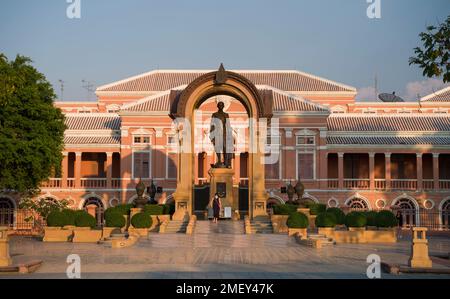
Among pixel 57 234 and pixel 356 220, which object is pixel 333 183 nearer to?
pixel 356 220

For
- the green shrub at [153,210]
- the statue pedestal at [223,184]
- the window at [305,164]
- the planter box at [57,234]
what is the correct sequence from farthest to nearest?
the window at [305,164] → the statue pedestal at [223,184] → the green shrub at [153,210] → the planter box at [57,234]

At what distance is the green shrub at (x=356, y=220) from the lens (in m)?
30.1

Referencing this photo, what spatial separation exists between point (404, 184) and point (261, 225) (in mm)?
31233

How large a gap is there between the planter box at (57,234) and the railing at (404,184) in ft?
114

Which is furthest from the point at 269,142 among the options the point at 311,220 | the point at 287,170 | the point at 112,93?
the point at 311,220

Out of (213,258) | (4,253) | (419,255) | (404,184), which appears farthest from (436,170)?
(4,253)

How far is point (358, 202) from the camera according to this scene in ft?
195

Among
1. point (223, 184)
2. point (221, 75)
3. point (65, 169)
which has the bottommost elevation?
point (223, 184)

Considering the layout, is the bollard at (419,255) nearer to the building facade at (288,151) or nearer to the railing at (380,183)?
the building facade at (288,151)

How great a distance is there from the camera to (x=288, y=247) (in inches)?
984

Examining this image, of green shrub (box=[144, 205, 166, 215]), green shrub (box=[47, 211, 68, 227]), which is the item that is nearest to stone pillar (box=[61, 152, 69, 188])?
green shrub (box=[47, 211, 68, 227])

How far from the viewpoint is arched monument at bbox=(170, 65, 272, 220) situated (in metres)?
32.7

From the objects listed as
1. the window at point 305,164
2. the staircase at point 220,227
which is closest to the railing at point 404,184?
the window at point 305,164

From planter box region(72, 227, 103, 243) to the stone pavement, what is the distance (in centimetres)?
147
